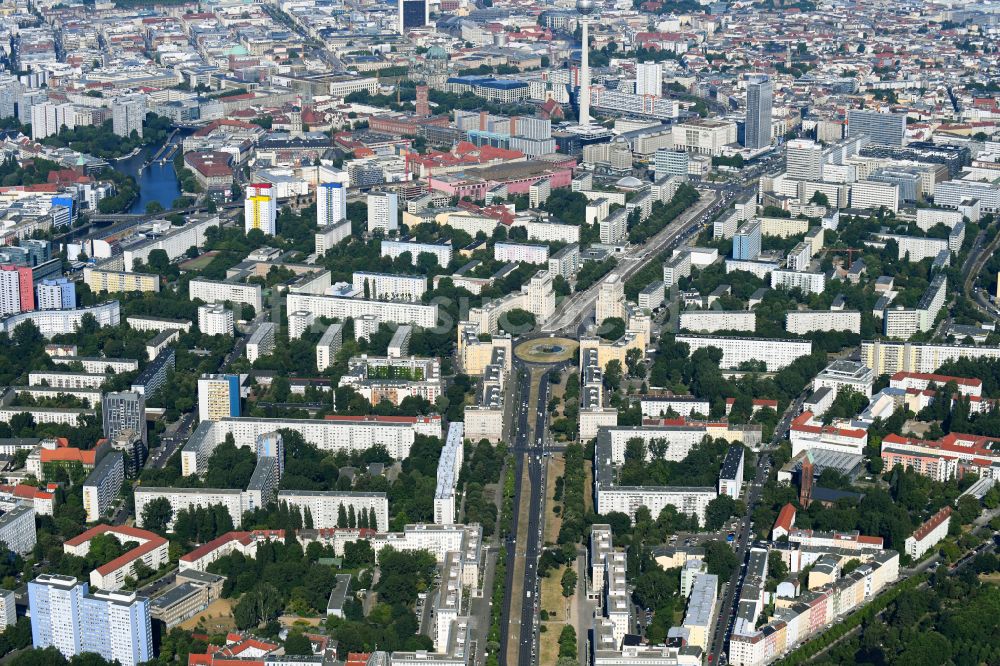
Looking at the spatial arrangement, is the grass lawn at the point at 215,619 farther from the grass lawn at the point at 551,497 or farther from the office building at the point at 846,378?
the office building at the point at 846,378

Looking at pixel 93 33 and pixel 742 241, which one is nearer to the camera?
pixel 742 241

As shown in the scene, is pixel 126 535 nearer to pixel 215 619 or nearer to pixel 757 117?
pixel 215 619

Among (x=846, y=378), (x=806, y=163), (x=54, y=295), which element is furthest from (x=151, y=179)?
(x=846, y=378)

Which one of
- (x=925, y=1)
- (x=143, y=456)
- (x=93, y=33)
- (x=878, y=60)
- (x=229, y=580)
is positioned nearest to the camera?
(x=229, y=580)

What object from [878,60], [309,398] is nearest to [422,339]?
[309,398]

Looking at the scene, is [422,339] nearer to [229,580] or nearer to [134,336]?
[134,336]

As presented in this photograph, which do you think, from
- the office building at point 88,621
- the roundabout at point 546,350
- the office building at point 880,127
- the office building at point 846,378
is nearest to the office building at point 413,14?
the office building at point 880,127

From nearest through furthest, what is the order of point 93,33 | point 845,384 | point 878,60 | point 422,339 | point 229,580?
point 229,580 < point 845,384 < point 422,339 < point 878,60 < point 93,33
